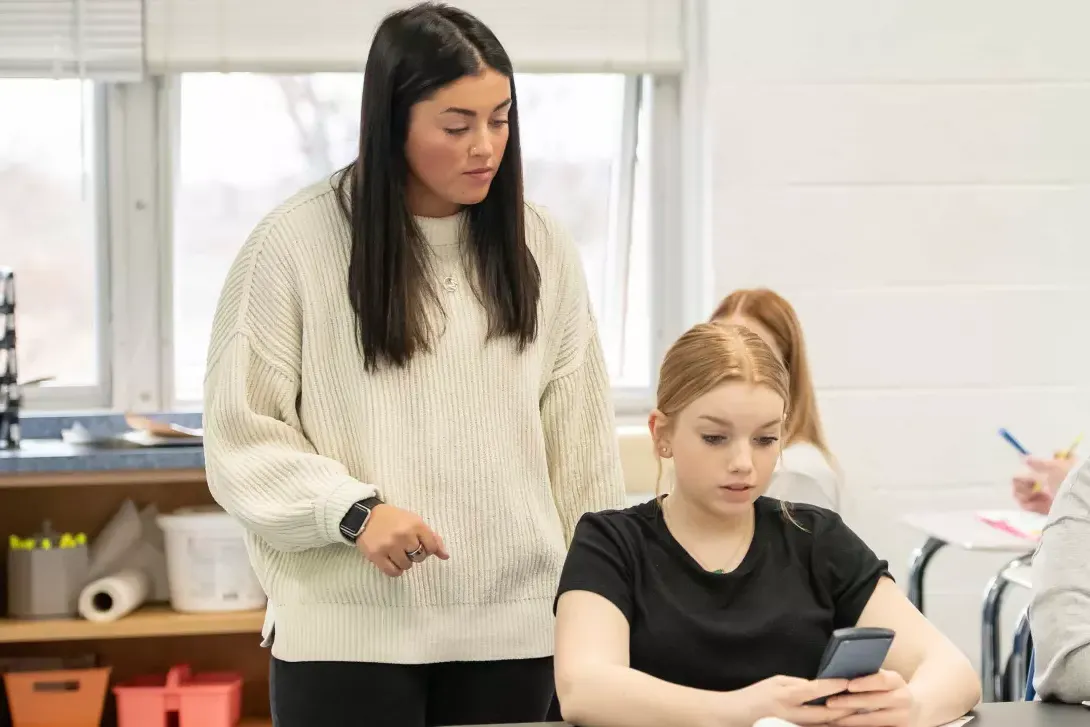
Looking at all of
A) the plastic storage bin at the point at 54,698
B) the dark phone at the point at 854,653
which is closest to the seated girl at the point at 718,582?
the dark phone at the point at 854,653

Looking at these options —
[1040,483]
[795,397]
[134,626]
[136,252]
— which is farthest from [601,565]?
[136,252]

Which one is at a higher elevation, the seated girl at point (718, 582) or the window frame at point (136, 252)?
the window frame at point (136, 252)

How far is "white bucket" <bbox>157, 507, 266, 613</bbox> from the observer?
114 inches

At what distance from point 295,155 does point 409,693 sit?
223 cm

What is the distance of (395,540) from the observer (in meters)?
1.35

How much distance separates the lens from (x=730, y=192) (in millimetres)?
3297

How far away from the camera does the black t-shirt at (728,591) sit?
1305 millimetres

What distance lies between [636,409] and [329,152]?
1.04m

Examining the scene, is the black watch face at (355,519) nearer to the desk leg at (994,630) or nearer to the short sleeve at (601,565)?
the short sleeve at (601,565)

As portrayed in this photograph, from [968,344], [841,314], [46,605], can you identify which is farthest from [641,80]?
[46,605]

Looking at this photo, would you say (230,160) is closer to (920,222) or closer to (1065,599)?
(920,222)

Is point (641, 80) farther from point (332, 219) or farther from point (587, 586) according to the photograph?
point (587, 586)

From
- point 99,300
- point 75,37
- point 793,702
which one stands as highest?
point 75,37

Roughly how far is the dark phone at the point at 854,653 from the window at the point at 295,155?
2.46 m
